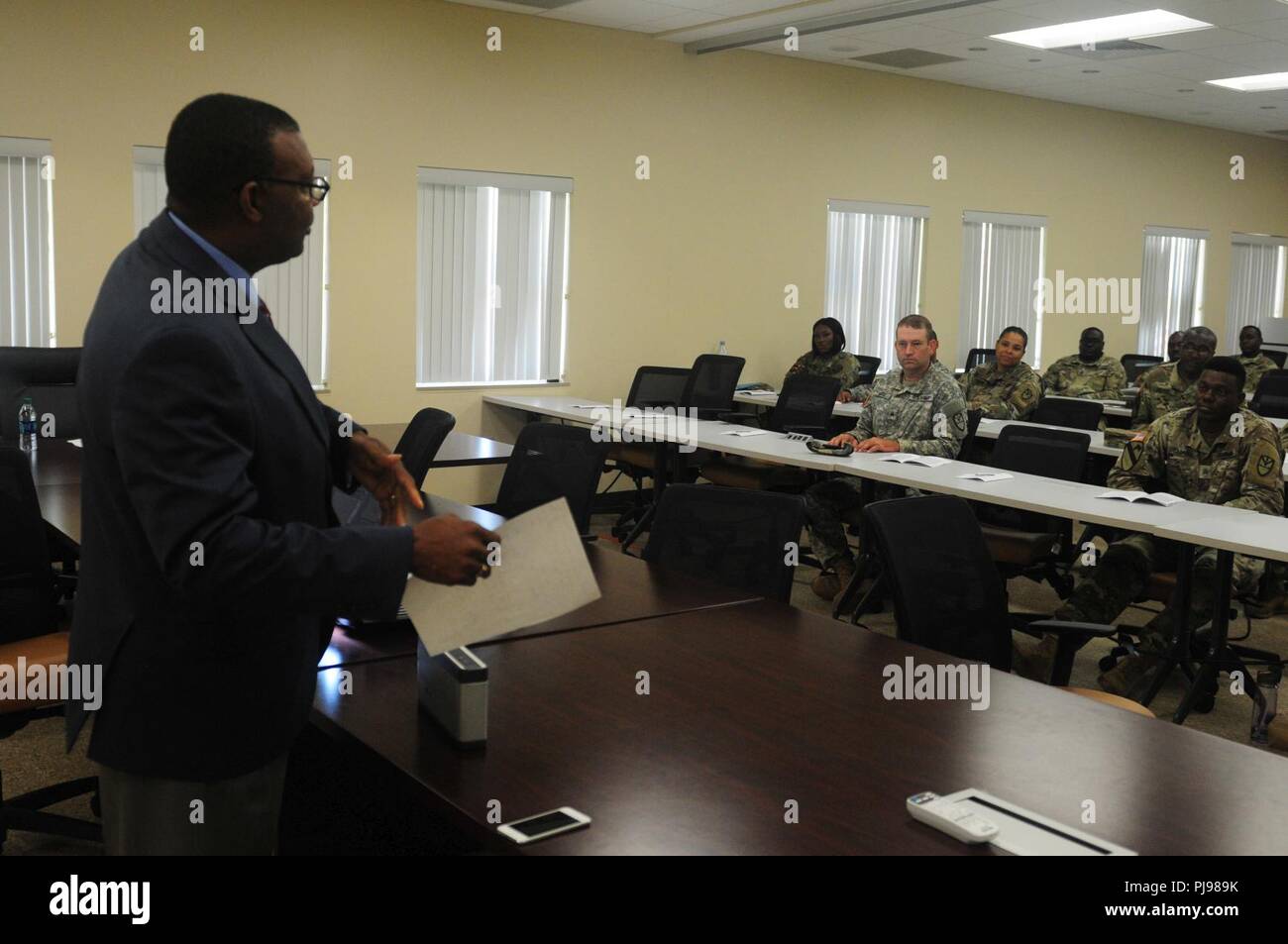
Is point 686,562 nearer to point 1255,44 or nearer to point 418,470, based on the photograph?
point 418,470

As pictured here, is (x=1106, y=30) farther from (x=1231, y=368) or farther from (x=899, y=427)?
(x=1231, y=368)

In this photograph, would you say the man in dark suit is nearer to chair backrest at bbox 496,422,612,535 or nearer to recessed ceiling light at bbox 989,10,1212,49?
chair backrest at bbox 496,422,612,535

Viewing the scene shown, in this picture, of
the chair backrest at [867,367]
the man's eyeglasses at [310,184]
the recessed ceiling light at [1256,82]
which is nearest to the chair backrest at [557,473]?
the man's eyeglasses at [310,184]

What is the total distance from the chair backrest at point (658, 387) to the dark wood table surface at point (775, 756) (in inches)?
224

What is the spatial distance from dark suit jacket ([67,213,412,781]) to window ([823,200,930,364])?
8.56m

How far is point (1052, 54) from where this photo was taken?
8.74 meters

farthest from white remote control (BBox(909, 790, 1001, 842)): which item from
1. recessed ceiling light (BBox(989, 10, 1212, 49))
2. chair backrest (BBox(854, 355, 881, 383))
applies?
chair backrest (BBox(854, 355, 881, 383))

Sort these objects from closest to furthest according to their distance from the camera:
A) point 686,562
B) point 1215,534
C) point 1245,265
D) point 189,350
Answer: point 189,350 < point 686,562 < point 1215,534 < point 1245,265

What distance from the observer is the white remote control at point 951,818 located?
64.9 inches

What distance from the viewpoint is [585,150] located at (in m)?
8.25

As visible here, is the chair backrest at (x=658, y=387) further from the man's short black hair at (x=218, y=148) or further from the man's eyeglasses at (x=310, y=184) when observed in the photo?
the man's short black hair at (x=218, y=148)

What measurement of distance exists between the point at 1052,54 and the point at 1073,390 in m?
2.54

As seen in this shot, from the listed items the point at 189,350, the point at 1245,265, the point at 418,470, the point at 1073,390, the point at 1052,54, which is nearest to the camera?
the point at 189,350
